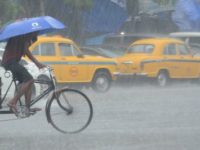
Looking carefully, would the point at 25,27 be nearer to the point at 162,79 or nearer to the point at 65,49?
the point at 65,49

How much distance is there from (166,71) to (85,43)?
8788 mm

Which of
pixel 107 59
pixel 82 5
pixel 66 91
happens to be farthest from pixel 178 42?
pixel 66 91

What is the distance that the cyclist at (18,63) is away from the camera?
413 inches

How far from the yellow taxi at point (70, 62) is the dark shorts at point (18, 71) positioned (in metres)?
9.05

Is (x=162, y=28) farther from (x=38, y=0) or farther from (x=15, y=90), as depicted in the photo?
(x=15, y=90)

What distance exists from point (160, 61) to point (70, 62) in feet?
13.9

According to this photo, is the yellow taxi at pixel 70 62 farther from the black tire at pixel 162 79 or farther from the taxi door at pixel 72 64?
the black tire at pixel 162 79

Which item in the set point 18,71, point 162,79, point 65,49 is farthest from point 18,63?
point 162,79

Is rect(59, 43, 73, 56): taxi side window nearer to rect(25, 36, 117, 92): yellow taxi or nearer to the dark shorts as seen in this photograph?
rect(25, 36, 117, 92): yellow taxi

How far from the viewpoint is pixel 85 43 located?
32.4 m

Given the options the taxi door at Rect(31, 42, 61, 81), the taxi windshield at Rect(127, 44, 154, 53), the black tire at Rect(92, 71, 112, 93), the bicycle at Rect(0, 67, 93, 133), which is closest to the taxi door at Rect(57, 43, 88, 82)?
the taxi door at Rect(31, 42, 61, 81)

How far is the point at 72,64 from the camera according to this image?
809 inches

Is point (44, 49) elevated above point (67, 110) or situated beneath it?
elevated above

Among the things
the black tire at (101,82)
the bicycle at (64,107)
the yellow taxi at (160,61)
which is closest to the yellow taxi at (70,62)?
the black tire at (101,82)
